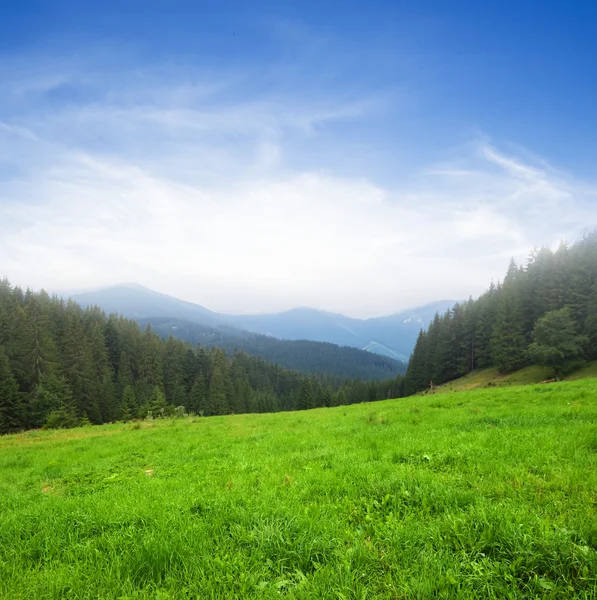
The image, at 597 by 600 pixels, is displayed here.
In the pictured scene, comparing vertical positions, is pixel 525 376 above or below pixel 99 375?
above

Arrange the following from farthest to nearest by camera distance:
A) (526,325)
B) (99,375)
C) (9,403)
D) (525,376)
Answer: (99,375)
(526,325)
(9,403)
(525,376)

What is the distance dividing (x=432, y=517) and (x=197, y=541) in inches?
132

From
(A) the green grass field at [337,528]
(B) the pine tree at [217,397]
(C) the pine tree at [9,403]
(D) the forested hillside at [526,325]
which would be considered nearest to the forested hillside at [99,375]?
(C) the pine tree at [9,403]

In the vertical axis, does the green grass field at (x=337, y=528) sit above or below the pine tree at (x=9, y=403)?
above

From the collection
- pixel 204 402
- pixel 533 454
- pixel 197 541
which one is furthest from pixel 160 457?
pixel 204 402

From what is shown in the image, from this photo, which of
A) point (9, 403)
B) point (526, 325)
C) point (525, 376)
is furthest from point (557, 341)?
point (9, 403)

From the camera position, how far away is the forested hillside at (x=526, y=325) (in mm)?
42500

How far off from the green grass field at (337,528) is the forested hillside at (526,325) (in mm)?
44893

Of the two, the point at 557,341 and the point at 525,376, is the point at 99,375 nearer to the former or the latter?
the point at 525,376

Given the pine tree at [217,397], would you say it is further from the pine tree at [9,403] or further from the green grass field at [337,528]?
the green grass field at [337,528]

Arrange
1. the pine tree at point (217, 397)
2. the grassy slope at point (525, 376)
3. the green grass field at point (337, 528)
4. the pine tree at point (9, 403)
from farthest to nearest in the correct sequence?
1. the pine tree at point (217, 397)
2. the pine tree at point (9, 403)
3. the grassy slope at point (525, 376)
4. the green grass field at point (337, 528)

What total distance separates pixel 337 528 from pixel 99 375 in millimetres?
89546

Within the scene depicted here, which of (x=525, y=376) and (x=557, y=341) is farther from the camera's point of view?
(x=525, y=376)

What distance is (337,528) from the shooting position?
14.1 ft
